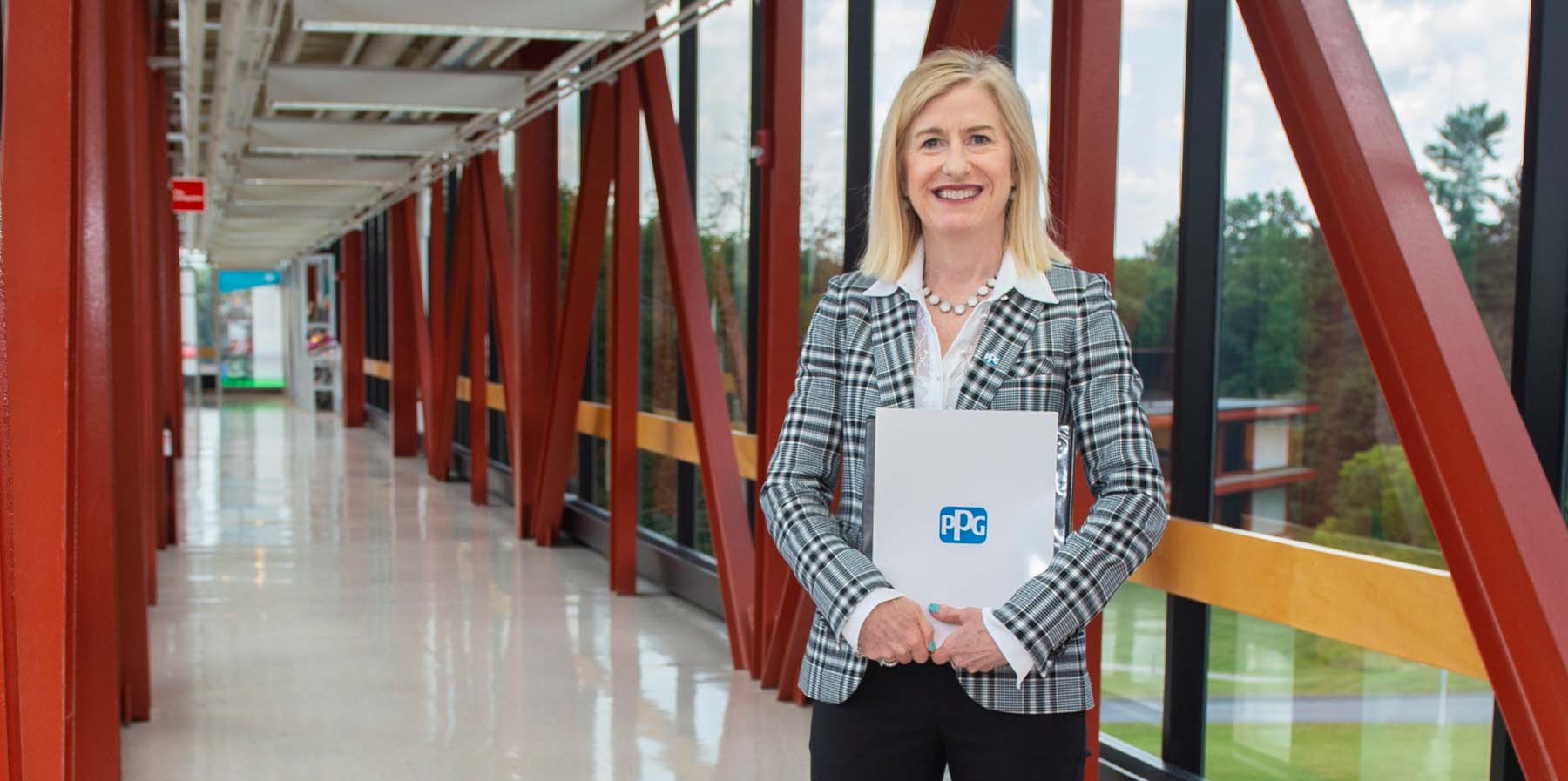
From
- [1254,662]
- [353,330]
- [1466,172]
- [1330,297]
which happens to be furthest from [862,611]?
[353,330]

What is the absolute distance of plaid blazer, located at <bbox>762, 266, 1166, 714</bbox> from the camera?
1608 mm

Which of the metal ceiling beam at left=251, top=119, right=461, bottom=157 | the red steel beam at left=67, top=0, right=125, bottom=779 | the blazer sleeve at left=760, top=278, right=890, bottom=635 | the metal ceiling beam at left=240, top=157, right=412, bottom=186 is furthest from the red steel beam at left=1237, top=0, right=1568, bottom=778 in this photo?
the metal ceiling beam at left=240, top=157, right=412, bottom=186

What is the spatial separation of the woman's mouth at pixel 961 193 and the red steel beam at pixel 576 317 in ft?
20.5

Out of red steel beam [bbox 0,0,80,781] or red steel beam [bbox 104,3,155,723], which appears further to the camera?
red steel beam [bbox 104,3,155,723]

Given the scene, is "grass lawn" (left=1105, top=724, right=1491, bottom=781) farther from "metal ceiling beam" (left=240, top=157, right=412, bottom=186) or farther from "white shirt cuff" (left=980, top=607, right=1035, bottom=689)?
"metal ceiling beam" (left=240, top=157, right=412, bottom=186)

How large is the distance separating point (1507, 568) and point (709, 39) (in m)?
6.35

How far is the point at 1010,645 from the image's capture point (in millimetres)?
1562

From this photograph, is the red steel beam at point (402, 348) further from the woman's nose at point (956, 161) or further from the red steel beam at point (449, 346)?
the woman's nose at point (956, 161)

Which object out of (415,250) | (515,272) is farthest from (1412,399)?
(415,250)

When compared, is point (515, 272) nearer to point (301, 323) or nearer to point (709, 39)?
point (709, 39)

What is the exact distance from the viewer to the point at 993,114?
170cm

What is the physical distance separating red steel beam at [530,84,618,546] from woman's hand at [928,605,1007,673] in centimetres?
651

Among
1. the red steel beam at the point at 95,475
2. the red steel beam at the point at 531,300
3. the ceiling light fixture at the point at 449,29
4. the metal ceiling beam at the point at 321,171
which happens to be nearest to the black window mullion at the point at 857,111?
the ceiling light fixture at the point at 449,29

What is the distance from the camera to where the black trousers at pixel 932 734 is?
64.5 inches
